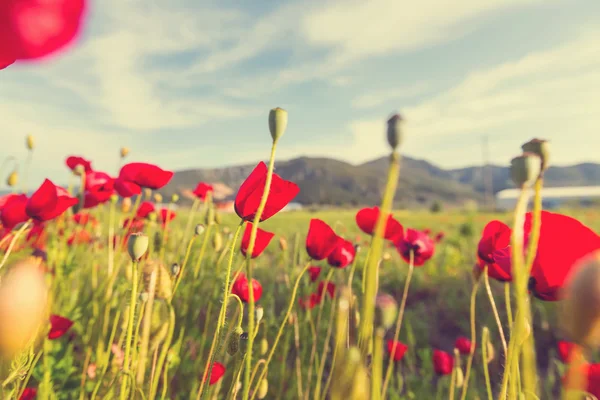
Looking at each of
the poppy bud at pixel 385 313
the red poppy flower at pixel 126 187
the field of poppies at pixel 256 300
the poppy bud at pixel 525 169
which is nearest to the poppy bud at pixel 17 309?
the field of poppies at pixel 256 300

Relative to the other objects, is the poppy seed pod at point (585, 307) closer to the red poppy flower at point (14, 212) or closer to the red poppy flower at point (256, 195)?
the red poppy flower at point (256, 195)

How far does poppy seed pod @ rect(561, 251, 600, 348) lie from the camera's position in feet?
0.76

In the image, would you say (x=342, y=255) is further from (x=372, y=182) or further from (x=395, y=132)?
Result: (x=372, y=182)

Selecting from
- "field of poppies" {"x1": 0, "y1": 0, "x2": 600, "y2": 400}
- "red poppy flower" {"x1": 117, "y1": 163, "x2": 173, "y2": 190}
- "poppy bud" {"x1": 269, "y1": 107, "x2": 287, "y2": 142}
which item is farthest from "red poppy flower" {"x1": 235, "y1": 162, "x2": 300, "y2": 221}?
"red poppy flower" {"x1": 117, "y1": 163, "x2": 173, "y2": 190}

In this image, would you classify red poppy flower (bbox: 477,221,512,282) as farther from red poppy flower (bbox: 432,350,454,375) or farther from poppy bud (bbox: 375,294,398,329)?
red poppy flower (bbox: 432,350,454,375)

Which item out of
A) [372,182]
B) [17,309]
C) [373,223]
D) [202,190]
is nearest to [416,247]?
[373,223]

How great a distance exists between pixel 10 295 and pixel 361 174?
340ft

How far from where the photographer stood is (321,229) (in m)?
0.98

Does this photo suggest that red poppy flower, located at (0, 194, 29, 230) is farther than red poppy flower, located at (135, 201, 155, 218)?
No

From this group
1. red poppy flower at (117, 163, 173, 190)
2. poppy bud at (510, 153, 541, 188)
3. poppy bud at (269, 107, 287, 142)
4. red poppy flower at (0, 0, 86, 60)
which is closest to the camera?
red poppy flower at (0, 0, 86, 60)

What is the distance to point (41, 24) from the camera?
0.20 m

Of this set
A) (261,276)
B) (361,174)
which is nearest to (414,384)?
(261,276)

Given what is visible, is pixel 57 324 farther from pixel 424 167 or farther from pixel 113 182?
pixel 424 167

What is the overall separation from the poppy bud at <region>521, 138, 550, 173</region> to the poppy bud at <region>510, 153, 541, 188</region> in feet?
0.20
